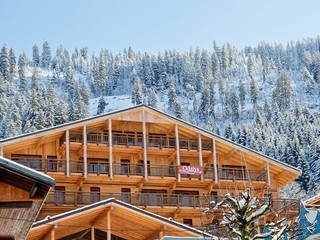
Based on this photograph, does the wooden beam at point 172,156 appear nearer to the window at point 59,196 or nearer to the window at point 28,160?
the window at point 59,196

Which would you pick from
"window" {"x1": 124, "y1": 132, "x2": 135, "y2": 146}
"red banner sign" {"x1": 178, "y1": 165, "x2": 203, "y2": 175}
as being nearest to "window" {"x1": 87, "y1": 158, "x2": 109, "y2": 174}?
"window" {"x1": 124, "y1": 132, "x2": 135, "y2": 146}

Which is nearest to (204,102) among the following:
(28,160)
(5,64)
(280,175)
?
(5,64)

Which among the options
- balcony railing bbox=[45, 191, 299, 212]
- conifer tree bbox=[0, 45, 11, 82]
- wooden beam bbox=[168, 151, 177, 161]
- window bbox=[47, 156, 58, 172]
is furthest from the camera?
conifer tree bbox=[0, 45, 11, 82]

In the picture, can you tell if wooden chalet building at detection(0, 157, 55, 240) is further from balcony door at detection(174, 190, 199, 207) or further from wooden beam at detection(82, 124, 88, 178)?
balcony door at detection(174, 190, 199, 207)

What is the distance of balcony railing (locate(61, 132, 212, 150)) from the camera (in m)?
37.6

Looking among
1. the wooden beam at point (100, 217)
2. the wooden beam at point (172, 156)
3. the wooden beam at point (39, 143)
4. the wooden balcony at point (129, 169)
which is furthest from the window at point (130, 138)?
the wooden beam at point (100, 217)

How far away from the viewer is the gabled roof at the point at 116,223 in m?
27.6

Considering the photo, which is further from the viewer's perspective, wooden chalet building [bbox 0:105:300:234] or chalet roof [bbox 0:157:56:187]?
wooden chalet building [bbox 0:105:300:234]

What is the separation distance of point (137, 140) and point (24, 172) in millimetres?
28972

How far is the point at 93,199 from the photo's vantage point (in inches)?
1415

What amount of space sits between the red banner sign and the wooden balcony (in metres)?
0.28

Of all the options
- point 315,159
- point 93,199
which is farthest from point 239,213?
point 315,159

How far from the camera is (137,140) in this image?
38.7 metres

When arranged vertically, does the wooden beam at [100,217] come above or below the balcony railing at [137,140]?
below
